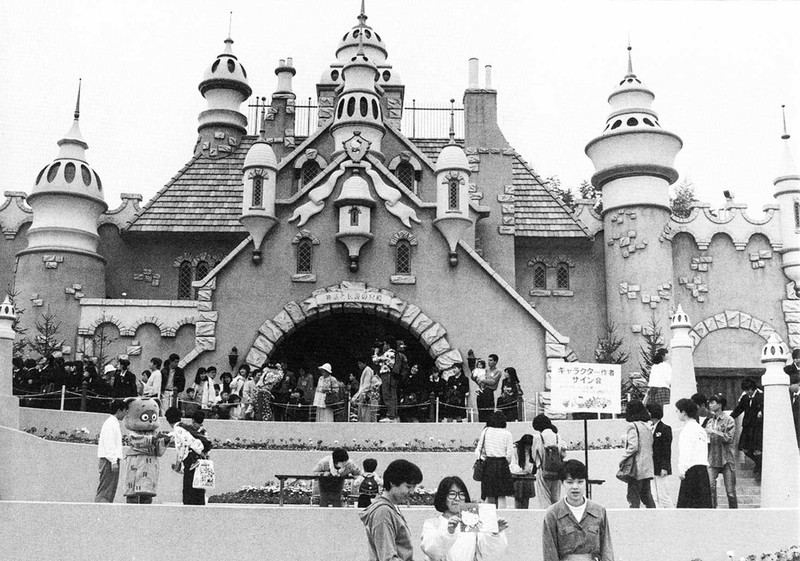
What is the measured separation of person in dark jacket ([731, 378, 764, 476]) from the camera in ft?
55.8

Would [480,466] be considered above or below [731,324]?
below

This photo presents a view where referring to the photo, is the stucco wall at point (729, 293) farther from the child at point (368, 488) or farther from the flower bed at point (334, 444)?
the child at point (368, 488)

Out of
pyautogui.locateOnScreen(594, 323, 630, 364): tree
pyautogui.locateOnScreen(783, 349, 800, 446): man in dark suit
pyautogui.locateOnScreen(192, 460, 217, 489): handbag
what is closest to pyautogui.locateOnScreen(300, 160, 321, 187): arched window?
pyautogui.locateOnScreen(594, 323, 630, 364): tree

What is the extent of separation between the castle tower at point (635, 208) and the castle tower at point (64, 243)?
51.5 ft

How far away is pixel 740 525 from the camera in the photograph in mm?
12789

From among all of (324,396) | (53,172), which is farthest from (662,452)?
(53,172)

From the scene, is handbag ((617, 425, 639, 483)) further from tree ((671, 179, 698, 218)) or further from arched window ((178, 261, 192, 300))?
tree ((671, 179, 698, 218))

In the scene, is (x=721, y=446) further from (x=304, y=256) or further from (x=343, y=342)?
(x=343, y=342)

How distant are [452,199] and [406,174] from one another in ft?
17.2

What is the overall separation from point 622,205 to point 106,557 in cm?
2239

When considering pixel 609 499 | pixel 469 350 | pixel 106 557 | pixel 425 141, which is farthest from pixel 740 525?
pixel 425 141

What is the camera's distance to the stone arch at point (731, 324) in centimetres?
3152

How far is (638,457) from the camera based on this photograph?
1410 centimetres

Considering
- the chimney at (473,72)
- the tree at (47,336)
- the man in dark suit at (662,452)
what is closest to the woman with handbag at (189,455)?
the man in dark suit at (662,452)
